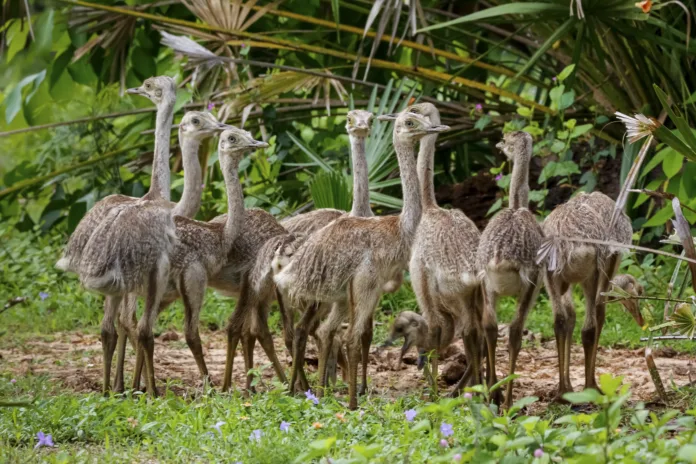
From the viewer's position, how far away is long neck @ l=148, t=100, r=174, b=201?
24.9 feet

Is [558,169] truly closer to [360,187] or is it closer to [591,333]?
[360,187]

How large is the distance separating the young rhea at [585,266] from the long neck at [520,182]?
11.4 inches

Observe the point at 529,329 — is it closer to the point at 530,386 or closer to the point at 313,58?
the point at 530,386

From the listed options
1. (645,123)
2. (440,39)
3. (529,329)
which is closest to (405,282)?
(529,329)

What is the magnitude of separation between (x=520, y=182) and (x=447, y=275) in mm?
907

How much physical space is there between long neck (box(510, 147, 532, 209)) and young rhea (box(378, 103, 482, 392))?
0.38 meters

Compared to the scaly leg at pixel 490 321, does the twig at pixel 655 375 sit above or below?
below

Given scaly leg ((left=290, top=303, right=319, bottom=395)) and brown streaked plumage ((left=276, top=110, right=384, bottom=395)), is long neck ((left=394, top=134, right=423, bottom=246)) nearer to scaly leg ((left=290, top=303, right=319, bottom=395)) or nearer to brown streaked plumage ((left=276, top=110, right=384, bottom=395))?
brown streaked plumage ((left=276, top=110, right=384, bottom=395))

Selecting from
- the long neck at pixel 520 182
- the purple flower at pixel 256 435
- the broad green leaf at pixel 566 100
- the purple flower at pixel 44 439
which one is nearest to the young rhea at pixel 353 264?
the long neck at pixel 520 182

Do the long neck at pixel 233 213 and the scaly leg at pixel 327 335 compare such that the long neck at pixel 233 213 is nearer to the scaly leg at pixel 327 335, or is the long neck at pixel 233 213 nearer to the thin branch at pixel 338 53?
the scaly leg at pixel 327 335

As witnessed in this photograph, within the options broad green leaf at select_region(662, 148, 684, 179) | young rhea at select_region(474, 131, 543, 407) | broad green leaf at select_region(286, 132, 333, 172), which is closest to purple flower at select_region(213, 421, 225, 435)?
young rhea at select_region(474, 131, 543, 407)

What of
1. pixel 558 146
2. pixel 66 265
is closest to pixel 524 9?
pixel 558 146

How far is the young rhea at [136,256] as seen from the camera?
6.73m

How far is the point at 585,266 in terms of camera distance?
682 centimetres
